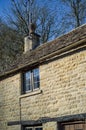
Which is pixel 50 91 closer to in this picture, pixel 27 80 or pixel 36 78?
pixel 36 78

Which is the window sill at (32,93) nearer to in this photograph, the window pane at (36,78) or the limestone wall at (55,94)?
the limestone wall at (55,94)

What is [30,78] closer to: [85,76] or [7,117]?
[7,117]

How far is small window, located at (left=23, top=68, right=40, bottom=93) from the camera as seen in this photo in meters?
16.5

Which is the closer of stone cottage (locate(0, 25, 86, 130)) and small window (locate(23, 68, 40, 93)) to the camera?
stone cottage (locate(0, 25, 86, 130))

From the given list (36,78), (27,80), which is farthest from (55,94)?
(27,80)

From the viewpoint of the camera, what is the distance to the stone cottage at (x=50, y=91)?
1356 cm

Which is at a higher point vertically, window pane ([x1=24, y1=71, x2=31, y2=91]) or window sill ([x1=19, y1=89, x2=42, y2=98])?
window pane ([x1=24, y1=71, x2=31, y2=91])

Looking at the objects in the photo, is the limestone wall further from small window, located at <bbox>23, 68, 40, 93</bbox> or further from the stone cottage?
small window, located at <bbox>23, 68, 40, 93</bbox>

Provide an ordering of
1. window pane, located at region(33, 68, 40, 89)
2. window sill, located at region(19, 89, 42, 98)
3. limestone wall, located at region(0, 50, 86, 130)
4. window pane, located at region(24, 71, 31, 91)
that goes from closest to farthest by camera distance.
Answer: limestone wall, located at region(0, 50, 86, 130) < window sill, located at region(19, 89, 42, 98) < window pane, located at region(33, 68, 40, 89) < window pane, located at region(24, 71, 31, 91)

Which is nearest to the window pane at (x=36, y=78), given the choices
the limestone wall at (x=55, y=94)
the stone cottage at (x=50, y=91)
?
the stone cottage at (x=50, y=91)

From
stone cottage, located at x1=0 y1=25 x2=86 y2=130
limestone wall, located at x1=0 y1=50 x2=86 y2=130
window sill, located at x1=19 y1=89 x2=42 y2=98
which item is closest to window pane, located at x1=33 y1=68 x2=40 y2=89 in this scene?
stone cottage, located at x1=0 y1=25 x2=86 y2=130

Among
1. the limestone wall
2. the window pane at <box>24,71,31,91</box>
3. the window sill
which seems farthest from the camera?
the window pane at <box>24,71,31,91</box>

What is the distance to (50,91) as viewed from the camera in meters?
15.1

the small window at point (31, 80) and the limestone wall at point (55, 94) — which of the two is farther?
the small window at point (31, 80)
